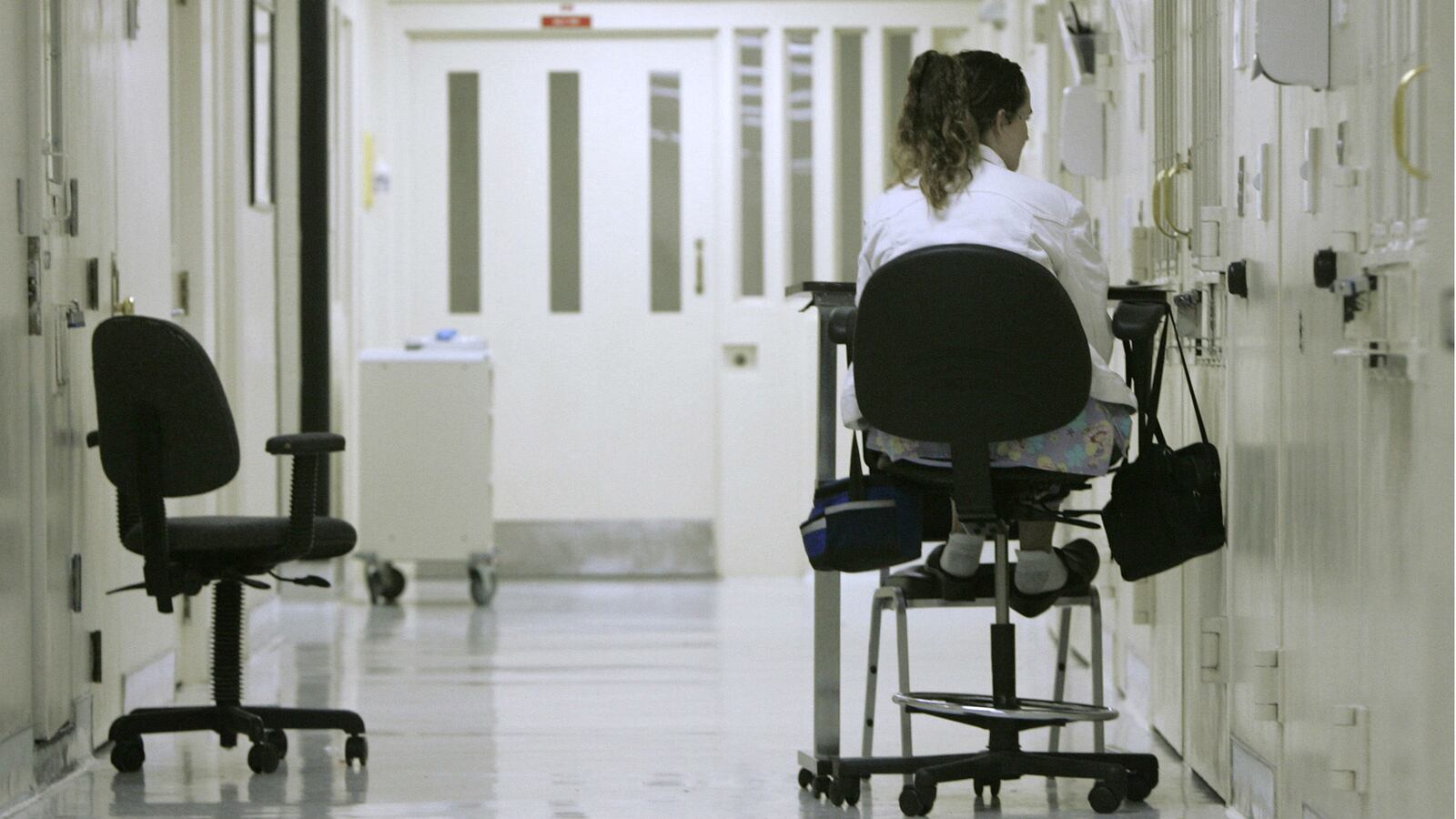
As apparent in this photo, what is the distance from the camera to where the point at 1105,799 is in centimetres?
285

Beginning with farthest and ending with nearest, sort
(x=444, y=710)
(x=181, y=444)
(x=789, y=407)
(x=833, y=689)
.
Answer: (x=789, y=407)
(x=444, y=710)
(x=181, y=444)
(x=833, y=689)

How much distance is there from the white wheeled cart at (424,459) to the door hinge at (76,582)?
277 cm

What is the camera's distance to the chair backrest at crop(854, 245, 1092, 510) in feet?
8.36

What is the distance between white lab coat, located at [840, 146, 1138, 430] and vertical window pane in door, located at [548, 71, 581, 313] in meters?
4.40

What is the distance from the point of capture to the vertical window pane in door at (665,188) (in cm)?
711

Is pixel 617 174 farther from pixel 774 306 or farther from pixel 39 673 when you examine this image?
pixel 39 673

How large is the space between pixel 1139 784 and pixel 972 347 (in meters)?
0.83

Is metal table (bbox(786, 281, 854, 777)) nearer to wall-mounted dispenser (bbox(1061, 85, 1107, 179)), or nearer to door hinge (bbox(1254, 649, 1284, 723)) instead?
door hinge (bbox(1254, 649, 1284, 723))

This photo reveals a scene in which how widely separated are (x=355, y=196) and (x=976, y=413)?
442cm

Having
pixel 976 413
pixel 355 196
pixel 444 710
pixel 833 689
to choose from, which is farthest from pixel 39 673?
pixel 355 196

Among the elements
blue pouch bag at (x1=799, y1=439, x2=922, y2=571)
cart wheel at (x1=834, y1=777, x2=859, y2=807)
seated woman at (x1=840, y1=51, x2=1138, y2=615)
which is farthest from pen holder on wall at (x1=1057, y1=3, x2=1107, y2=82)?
cart wheel at (x1=834, y1=777, x2=859, y2=807)

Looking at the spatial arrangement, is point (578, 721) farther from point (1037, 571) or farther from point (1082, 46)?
point (1082, 46)

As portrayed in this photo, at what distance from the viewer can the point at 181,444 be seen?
125 inches

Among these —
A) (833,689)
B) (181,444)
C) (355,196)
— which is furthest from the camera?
(355,196)
